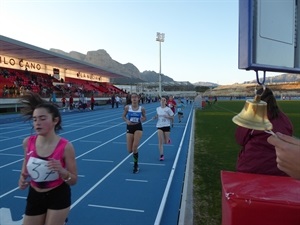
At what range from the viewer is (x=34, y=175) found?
9.12ft

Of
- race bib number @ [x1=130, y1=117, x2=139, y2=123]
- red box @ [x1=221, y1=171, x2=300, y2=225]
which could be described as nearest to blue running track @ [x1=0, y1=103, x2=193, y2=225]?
race bib number @ [x1=130, y1=117, x2=139, y2=123]

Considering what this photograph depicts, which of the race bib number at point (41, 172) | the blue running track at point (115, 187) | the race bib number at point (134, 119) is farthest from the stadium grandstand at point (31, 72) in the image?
the race bib number at point (41, 172)

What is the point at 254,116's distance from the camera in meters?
1.37

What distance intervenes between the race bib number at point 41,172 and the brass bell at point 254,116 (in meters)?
1.99

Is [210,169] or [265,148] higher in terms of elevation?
[265,148]

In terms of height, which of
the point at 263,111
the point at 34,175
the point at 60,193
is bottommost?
the point at 60,193

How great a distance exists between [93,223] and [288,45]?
3.61 m

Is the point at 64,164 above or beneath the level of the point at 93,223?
above

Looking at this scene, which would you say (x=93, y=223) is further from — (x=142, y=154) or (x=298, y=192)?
(x=142, y=154)

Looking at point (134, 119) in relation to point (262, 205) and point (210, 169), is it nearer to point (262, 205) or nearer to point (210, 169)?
point (210, 169)

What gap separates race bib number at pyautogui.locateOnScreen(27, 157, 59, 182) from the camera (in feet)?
9.03

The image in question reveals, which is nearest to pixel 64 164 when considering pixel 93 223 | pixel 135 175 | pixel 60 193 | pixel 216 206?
pixel 60 193

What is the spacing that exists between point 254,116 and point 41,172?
213 cm

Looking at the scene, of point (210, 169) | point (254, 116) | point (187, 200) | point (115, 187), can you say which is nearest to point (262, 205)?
point (254, 116)
